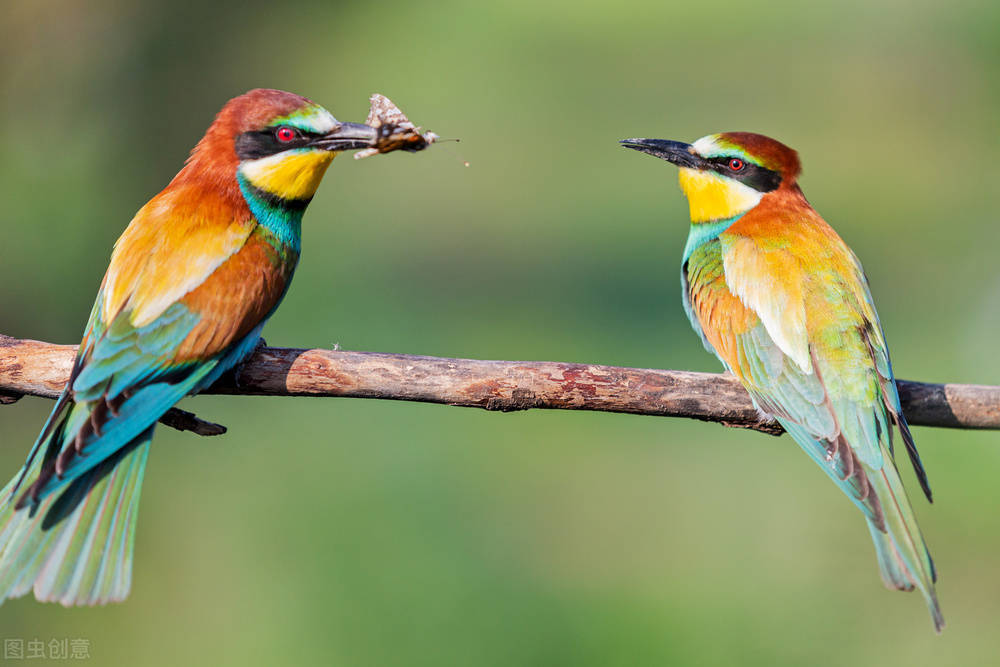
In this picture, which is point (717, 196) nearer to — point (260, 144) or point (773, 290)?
point (773, 290)

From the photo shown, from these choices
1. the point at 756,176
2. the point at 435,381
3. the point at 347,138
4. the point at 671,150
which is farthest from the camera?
Answer: the point at 671,150

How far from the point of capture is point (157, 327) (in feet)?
6.53

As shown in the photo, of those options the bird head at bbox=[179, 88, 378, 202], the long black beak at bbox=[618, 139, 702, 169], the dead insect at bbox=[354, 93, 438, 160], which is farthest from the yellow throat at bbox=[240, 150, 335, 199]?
the long black beak at bbox=[618, 139, 702, 169]

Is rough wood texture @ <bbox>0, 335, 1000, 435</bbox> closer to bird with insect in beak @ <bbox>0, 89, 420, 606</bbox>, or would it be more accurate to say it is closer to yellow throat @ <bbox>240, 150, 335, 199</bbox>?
bird with insect in beak @ <bbox>0, 89, 420, 606</bbox>

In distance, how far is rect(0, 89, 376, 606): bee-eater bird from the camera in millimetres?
1898

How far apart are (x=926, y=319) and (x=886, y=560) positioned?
11.2ft

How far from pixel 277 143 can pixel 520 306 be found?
116 inches

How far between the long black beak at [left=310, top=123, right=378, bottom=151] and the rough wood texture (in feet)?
1.55

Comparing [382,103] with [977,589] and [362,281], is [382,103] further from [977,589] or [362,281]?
[362,281]

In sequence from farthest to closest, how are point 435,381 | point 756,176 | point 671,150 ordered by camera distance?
point 671,150 → point 756,176 → point 435,381

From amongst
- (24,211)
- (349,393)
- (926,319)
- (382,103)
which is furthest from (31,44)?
(926,319)

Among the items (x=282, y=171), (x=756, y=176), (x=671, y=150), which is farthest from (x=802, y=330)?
(x=282, y=171)

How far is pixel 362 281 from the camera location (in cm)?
538

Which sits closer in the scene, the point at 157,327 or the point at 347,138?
the point at 157,327
